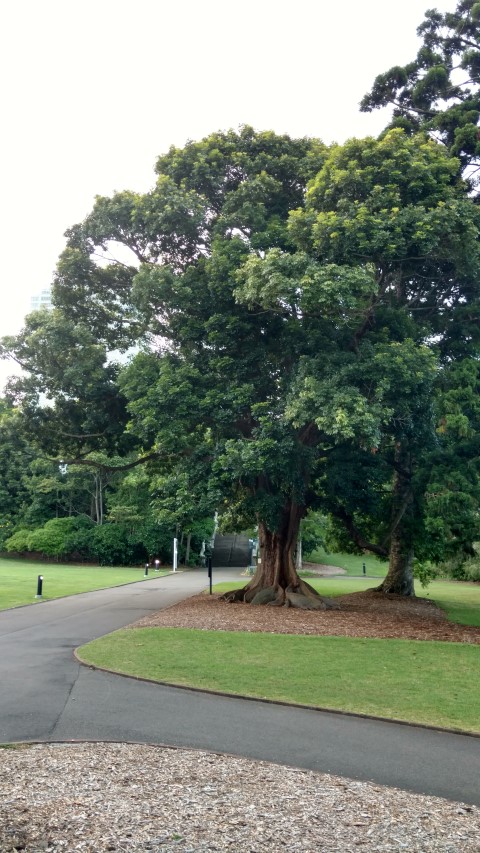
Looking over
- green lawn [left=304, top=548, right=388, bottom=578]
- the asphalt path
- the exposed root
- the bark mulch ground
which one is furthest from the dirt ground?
green lawn [left=304, top=548, right=388, bottom=578]

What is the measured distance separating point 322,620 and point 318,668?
640 centimetres

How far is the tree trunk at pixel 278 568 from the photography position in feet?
69.2

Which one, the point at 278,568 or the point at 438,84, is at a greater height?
the point at 438,84

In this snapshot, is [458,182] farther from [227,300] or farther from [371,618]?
[371,618]

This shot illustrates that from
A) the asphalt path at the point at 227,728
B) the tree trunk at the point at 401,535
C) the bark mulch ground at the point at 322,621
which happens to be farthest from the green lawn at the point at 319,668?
the tree trunk at the point at 401,535

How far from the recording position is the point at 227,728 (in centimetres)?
721

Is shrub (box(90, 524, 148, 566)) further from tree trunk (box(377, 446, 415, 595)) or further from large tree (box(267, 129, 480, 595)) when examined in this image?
large tree (box(267, 129, 480, 595))

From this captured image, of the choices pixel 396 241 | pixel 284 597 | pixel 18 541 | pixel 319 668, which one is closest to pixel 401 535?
pixel 284 597

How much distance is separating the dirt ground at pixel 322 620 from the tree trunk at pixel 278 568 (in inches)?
35.2

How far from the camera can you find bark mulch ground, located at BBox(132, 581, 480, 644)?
14805 millimetres

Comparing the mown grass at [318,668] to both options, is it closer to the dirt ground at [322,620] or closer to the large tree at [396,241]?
the dirt ground at [322,620]

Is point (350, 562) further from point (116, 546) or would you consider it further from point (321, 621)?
point (321, 621)

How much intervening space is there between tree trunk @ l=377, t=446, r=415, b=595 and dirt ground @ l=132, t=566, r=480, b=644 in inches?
117

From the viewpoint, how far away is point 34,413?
71.0 feet
